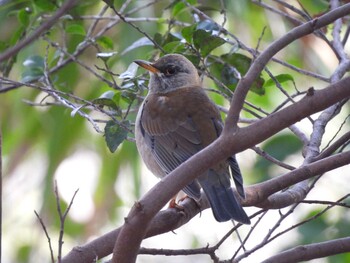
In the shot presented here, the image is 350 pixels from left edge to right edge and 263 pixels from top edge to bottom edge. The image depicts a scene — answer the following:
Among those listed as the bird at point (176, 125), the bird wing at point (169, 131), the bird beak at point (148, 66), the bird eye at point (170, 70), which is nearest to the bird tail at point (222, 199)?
the bird at point (176, 125)

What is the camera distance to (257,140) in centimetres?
265

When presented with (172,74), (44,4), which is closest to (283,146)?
(172,74)

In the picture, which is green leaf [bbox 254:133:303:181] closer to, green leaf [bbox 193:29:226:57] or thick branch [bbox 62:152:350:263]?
green leaf [bbox 193:29:226:57]

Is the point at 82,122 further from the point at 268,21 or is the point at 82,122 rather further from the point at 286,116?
the point at 286,116

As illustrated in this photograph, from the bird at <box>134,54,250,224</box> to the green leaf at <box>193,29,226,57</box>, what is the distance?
1.54 feet

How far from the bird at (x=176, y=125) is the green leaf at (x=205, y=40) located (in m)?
0.47

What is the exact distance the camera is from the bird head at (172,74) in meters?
4.98

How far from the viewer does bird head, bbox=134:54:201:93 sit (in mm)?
4977

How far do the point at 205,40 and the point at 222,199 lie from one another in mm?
921

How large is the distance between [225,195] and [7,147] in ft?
15.6

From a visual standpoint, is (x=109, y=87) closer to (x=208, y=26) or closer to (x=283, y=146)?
(x=283, y=146)

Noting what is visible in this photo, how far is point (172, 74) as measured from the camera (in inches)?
202

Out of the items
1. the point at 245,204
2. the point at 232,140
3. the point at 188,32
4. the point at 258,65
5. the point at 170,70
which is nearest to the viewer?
the point at 232,140

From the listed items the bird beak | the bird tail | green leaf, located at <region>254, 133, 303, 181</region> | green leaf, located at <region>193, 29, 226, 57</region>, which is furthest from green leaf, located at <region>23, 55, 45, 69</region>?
green leaf, located at <region>254, 133, 303, 181</region>
